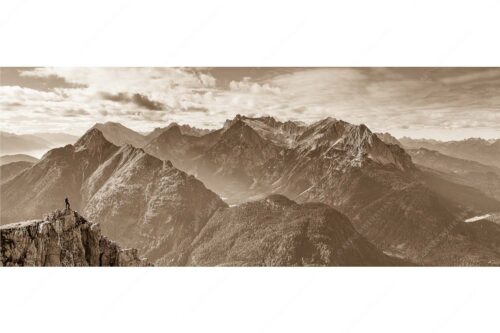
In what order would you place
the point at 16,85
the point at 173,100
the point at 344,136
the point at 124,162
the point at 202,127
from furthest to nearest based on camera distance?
1. the point at 124,162
2. the point at 344,136
3. the point at 202,127
4. the point at 173,100
5. the point at 16,85

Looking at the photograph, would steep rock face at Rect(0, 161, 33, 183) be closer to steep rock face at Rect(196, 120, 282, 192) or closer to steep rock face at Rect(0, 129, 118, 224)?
steep rock face at Rect(0, 129, 118, 224)

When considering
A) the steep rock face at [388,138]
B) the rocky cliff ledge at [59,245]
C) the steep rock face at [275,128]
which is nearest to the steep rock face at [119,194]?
the rocky cliff ledge at [59,245]

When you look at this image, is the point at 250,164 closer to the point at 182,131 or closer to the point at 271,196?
the point at 271,196

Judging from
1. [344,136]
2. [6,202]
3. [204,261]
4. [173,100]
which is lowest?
[204,261]

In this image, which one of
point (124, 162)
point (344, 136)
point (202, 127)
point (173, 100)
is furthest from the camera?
point (124, 162)

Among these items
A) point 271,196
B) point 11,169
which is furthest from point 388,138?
point 11,169

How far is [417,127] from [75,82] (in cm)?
2076

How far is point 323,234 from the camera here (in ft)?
99.7

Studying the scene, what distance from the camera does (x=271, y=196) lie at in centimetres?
3241

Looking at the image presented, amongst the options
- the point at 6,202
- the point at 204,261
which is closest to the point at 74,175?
the point at 6,202

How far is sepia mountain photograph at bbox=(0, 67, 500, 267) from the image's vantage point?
26125 millimetres

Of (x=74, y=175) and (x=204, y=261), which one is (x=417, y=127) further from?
(x=74, y=175)

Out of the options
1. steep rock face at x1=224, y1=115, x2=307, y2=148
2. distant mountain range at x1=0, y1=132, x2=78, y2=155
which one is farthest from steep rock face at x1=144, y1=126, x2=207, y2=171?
distant mountain range at x1=0, y1=132, x2=78, y2=155

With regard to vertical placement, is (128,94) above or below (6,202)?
above
